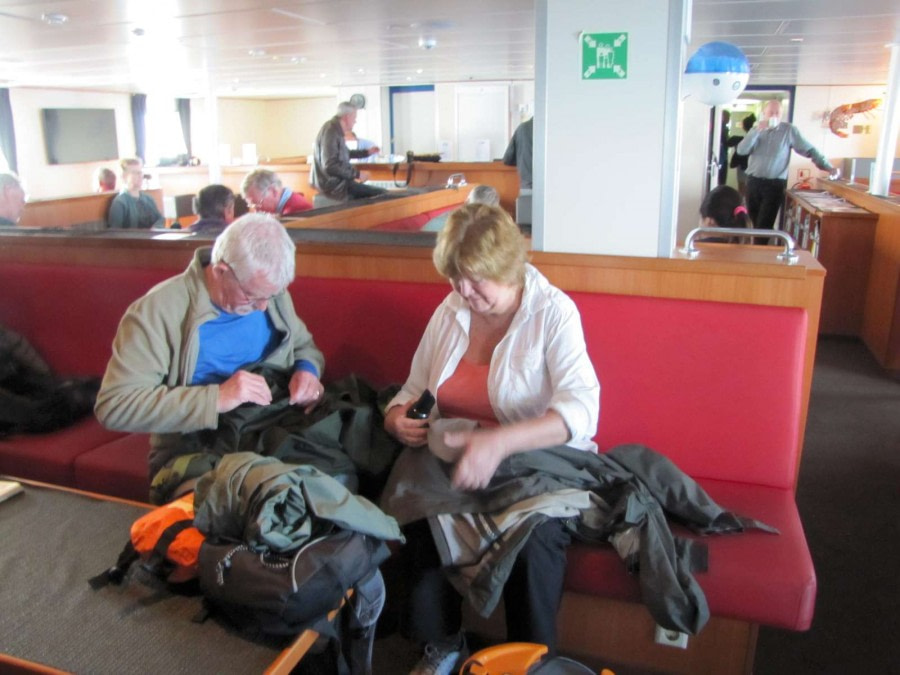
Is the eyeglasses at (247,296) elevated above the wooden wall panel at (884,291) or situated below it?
above

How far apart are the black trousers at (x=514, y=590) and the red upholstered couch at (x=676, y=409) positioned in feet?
0.30

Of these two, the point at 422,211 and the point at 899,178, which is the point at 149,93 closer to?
the point at 422,211

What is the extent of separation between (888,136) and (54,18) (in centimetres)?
611

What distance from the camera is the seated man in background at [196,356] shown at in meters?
1.86

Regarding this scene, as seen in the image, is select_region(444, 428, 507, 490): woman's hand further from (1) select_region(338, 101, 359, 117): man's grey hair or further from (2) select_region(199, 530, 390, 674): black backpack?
(1) select_region(338, 101, 359, 117): man's grey hair

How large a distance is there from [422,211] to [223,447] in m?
4.02

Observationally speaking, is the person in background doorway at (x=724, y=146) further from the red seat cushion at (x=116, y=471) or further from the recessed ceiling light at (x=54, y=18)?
the red seat cushion at (x=116, y=471)

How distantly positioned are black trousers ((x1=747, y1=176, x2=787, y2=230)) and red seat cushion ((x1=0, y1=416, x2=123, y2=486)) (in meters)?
5.66

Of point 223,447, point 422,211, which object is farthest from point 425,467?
point 422,211

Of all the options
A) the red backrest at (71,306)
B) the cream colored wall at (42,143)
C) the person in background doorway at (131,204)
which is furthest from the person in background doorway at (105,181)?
the cream colored wall at (42,143)

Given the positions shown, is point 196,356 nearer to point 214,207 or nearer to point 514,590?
point 514,590

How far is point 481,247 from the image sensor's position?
1770mm

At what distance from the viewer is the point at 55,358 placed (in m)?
2.97

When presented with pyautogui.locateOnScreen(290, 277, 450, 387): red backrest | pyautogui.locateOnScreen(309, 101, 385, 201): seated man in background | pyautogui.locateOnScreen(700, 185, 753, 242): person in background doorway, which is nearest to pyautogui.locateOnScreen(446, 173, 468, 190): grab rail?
pyautogui.locateOnScreen(309, 101, 385, 201): seated man in background
